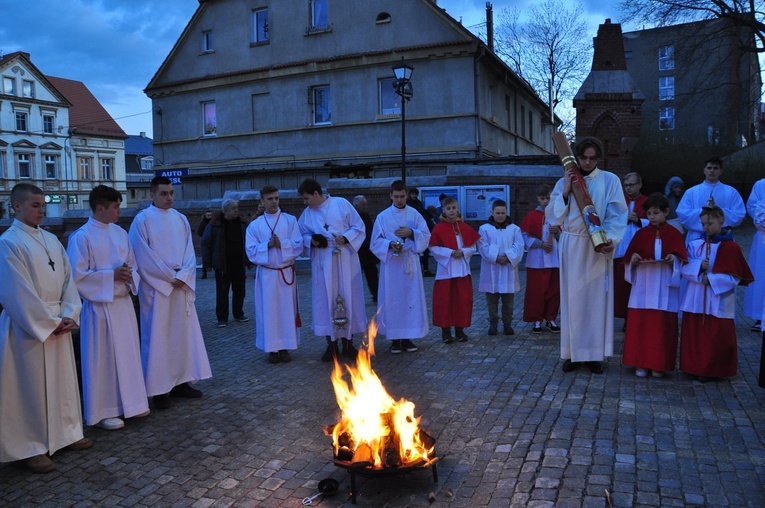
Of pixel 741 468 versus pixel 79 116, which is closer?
pixel 741 468

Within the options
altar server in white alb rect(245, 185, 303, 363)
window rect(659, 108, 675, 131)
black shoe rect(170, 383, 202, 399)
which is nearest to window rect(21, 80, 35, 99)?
Result: window rect(659, 108, 675, 131)

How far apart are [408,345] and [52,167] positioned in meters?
58.8

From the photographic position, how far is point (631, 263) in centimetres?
646

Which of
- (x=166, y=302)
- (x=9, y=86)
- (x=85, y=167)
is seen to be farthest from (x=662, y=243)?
(x=85, y=167)

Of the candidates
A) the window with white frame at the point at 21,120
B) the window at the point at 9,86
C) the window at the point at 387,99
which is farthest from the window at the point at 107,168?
the window at the point at 387,99

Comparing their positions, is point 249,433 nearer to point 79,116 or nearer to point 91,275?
point 91,275

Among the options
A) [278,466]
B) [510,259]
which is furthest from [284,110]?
[278,466]

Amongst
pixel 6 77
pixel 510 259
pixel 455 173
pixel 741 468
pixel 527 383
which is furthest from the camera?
pixel 6 77

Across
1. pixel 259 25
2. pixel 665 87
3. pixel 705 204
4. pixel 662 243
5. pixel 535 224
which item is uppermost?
pixel 665 87

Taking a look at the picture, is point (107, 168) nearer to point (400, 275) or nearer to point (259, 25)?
point (259, 25)

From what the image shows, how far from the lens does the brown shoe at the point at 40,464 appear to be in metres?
4.61

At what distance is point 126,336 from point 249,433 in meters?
1.42

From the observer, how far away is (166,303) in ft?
20.0

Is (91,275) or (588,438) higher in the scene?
(91,275)
